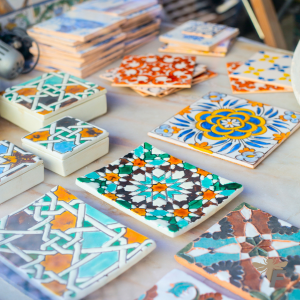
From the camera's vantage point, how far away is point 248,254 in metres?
0.50

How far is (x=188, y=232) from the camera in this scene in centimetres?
56

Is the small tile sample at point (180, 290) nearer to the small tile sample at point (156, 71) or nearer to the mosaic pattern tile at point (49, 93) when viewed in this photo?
the mosaic pattern tile at point (49, 93)

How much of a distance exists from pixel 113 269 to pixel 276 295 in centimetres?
19

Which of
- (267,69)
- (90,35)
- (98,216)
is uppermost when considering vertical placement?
(90,35)

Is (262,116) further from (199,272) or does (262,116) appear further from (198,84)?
(199,272)

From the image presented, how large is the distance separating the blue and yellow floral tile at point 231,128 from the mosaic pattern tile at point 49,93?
180 mm

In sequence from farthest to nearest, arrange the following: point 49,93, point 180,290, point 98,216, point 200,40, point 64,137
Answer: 1. point 200,40
2. point 49,93
3. point 64,137
4. point 98,216
5. point 180,290

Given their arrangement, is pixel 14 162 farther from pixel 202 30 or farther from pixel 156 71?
pixel 202 30

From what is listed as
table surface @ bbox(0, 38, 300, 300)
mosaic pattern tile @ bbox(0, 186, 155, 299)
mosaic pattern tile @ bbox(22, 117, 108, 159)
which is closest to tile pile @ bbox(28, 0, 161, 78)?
table surface @ bbox(0, 38, 300, 300)

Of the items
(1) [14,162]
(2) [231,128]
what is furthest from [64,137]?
(2) [231,128]

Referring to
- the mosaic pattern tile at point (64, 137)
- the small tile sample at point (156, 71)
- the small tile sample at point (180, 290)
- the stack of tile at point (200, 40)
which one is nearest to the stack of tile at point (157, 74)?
the small tile sample at point (156, 71)

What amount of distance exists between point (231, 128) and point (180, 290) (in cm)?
41

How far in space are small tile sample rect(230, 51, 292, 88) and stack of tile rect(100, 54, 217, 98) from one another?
0.08 meters

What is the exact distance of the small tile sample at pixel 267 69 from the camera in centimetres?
96
